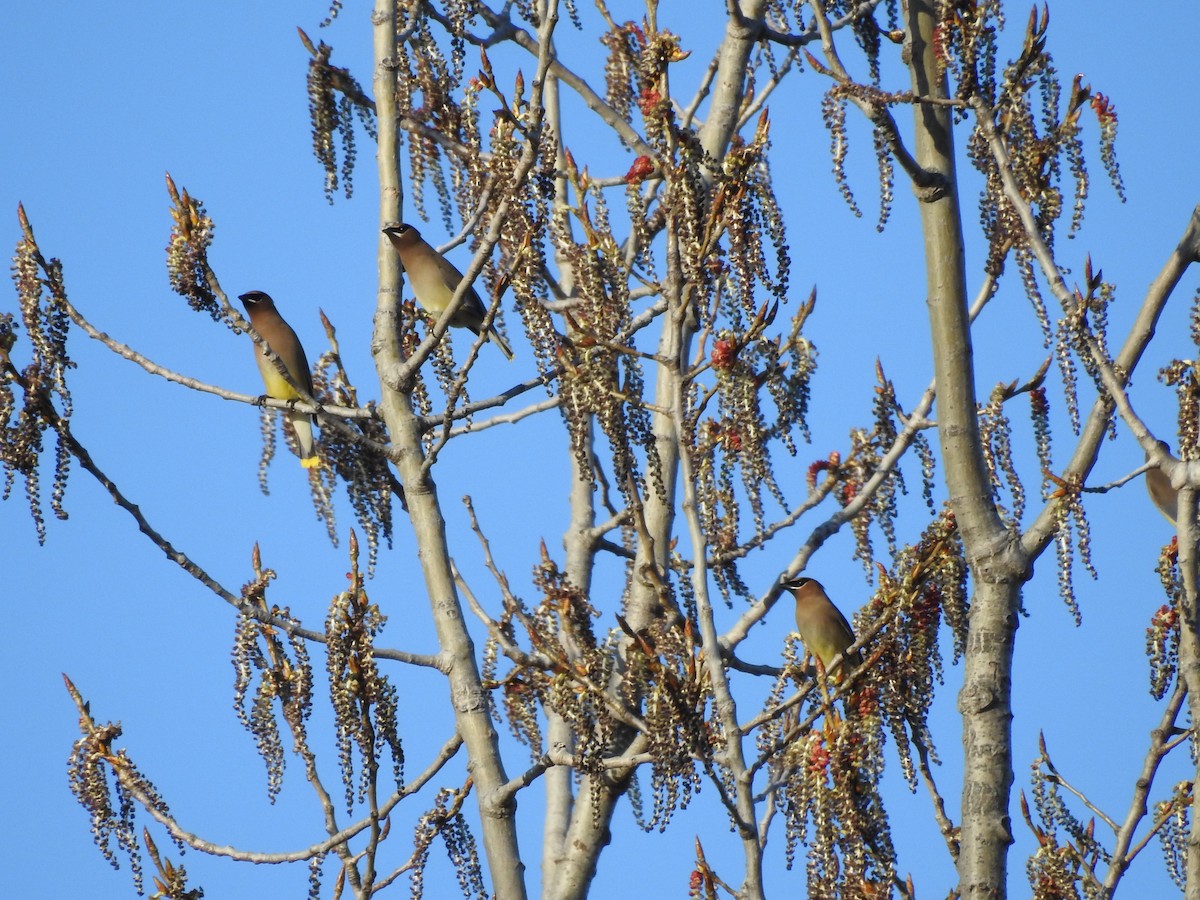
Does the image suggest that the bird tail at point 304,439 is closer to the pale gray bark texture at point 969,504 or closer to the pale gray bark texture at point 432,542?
the pale gray bark texture at point 432,542

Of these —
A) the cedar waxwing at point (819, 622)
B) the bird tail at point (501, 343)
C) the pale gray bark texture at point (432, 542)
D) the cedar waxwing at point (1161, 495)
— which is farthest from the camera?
the cedar waxwing at point (1161, 495)

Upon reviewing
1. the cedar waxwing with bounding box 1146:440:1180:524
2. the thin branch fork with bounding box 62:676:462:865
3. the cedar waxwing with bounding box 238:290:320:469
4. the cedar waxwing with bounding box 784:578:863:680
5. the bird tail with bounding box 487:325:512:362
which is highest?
the cedar waxwing with bounding box 238:290:320:469

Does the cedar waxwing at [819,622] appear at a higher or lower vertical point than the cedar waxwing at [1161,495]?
lower

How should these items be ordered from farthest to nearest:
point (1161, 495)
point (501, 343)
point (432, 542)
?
1. point (1161, 495)
2. point (501, 343)
3. point (432, 542)

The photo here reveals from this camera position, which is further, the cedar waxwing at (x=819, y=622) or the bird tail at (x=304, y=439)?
the bird tail at (x=304, y=439)

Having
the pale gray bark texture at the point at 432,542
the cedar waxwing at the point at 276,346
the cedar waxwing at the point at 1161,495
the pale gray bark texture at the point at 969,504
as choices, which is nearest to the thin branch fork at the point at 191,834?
the pale gray bark texture at the point at 432,542

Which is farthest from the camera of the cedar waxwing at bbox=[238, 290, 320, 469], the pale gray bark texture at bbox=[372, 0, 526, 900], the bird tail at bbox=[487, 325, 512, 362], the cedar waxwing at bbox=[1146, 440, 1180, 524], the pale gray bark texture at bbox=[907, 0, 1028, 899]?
the cedar waxwing at bbox=[1146, 440, 1180, 524]

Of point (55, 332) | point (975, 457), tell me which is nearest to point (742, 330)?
point (975, 457)

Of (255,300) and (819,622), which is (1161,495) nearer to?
(819,622)

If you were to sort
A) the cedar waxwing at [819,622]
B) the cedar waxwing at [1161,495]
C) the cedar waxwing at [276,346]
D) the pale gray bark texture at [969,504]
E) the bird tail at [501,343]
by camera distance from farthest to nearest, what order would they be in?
1. the cedar waxwing at [1161,495]
2. the cedar waxwing at [276,346]
3. the bird tail at [501,343]
4. the cedar waxwing at [819,622]
5. the pale gray bark texture at [969,504]

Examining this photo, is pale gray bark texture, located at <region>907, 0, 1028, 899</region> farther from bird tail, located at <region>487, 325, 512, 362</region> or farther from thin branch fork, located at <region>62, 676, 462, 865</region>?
bird tail, located at <region>487, 325, 512, 362</region>

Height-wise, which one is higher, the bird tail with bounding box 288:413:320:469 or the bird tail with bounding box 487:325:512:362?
the bird tail with bounding box 487:325:512:362

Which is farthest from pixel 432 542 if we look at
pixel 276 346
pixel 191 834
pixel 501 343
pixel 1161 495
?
pixel 1161 495

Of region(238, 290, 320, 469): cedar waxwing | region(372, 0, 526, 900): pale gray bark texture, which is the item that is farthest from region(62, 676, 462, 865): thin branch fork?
region(238, 290, 320, 469): cedar waxwing
